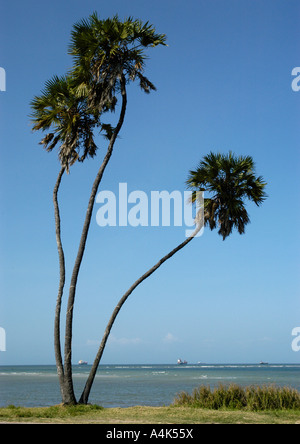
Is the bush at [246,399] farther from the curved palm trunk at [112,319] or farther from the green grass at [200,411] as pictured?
the curved palm trunk at [112,319]

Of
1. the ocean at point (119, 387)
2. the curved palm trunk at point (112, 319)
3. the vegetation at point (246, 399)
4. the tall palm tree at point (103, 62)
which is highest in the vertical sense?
the tall palm tree at point (103, 62)

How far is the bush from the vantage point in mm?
17719

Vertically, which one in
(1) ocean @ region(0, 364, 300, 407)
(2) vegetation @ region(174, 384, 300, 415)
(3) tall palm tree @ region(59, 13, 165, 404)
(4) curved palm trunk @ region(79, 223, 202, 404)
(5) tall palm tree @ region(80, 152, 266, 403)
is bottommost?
(1) ocean @ region(0, 364, 300, 407)

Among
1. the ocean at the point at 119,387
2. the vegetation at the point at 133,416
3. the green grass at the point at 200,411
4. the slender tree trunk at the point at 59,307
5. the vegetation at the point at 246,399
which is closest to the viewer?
the vegetation at the point at 133,416

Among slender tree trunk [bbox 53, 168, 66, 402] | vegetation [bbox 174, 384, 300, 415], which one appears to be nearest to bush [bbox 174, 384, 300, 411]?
vegetation [bbox 174, 384, 300, 415]

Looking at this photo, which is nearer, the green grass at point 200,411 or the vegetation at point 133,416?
the vegetation at point 133,416

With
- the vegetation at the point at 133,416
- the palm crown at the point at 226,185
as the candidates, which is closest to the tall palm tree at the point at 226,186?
the palm crown at the point at 226,185

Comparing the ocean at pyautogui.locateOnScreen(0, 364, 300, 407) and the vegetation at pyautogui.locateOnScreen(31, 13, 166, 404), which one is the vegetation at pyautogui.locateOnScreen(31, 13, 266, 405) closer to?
the vegetation at pyautogui.locateOnScreen(31, 13, 166, 404)

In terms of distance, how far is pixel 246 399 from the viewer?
58.9 feet

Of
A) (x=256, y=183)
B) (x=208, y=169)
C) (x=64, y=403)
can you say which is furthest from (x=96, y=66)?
(x=64, y=403)

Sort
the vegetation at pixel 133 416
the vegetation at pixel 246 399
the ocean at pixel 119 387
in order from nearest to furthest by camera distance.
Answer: the vegetation at pixel 133 416
the vegetation at pixel 246 399
the ocean at pixel 119 387

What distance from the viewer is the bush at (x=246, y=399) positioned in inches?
698

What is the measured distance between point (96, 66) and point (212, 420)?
12570 millimetres
